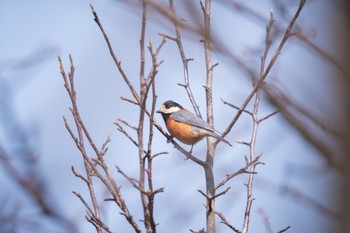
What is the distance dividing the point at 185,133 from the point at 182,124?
10 cm

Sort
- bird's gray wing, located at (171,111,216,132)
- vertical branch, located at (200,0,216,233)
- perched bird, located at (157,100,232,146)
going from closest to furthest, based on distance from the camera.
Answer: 1. vertical branch, located at (200,0,216,233)
2. bird's gray wing, located at (171,111,216,132)
3. perched bird, located at (157,100,232,146)

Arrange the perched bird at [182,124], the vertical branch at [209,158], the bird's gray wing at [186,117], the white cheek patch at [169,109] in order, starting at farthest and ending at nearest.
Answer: the white cheek patch at [169,109] → the perched bird at [182,124] → the bird's gray wing at [186,117] → the vertical branch at [209,158]

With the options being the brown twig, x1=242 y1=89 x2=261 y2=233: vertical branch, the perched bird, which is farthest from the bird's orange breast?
the brown twig

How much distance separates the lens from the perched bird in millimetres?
4754

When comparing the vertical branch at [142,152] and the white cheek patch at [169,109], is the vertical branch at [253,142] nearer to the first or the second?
the vertical branch at [142,152]

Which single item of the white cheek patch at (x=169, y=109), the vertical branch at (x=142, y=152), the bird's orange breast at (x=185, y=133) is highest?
the white cheek patch at (x=169, y=109)

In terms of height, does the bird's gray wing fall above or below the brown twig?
above

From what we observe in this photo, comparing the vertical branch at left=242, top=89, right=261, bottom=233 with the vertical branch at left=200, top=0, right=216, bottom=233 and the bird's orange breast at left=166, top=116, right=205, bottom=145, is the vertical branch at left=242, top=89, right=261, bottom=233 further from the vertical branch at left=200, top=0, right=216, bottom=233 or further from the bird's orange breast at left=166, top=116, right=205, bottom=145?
the bird's orange breast at left=166, top=116, right=205, bottom=145

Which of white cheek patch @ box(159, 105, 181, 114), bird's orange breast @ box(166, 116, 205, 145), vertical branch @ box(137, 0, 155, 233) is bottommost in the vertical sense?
vertical branch @ box(137, 0, 155, 233)

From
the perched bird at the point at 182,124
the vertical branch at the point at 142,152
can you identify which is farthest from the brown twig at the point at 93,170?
the perched bird at the point at 182,124

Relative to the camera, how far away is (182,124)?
16.2 feet

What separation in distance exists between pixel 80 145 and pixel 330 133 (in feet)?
5.10

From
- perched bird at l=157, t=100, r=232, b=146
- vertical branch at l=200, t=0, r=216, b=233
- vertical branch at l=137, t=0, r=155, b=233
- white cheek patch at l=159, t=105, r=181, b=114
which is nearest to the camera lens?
vertical branch at l=137, t=0, r=155, b=233

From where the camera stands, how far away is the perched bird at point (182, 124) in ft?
15.6
